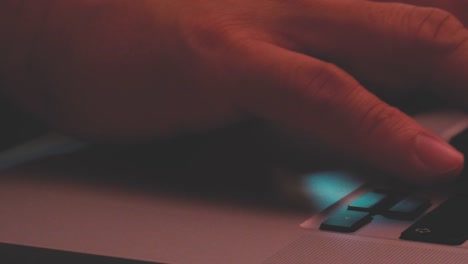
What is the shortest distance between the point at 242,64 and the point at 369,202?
143 millimetres

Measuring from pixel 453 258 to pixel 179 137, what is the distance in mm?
283

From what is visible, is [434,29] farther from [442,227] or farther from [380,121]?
[442,227]

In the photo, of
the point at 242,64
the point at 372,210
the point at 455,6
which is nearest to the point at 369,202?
the point at 372,210

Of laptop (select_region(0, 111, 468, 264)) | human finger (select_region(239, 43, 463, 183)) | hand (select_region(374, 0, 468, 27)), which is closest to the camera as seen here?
laptop (select_region(0, 111, 468, 264))

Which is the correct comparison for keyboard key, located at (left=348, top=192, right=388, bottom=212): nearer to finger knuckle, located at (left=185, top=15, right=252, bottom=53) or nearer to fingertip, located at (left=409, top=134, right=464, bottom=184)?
fingertip, located at (left=409, top=134, right=464, bottom=184)

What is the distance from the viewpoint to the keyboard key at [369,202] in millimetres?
489

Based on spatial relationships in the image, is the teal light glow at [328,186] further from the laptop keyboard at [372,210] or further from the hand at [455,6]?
the hand at [455,6]

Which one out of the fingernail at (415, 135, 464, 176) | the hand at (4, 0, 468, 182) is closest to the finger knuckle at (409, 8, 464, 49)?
the hand at (4, 0, 468, 182)

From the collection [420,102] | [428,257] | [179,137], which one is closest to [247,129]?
[179,137]

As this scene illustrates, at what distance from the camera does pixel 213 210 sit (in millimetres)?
518

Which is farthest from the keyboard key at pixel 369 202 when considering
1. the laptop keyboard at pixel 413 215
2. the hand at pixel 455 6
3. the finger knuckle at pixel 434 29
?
the hand at pixel 455 6

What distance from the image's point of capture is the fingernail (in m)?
0.52

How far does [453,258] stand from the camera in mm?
411

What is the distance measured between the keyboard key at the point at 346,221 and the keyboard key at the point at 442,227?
0.09ft
